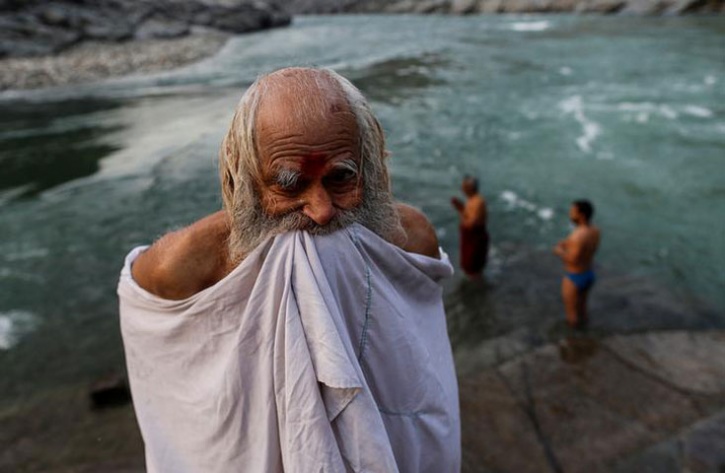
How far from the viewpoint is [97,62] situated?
2022 cm

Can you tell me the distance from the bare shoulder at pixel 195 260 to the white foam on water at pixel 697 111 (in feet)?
44.9

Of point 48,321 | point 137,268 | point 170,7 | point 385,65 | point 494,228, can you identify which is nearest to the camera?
point 137,268

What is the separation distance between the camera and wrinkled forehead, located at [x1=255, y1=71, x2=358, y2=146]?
1.28 metres

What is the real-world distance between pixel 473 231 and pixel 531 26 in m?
27.5

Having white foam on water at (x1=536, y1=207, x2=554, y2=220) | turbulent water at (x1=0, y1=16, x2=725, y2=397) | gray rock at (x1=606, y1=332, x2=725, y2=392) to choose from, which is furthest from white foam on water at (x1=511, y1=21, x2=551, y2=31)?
gray rock at (x1=606, y1=332, x2=725, y2=392)

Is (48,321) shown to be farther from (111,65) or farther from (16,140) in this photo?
(111,65)

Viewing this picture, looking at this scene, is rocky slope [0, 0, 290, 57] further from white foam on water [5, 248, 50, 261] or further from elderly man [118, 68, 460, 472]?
elderly man [118, 68, 460, 472]

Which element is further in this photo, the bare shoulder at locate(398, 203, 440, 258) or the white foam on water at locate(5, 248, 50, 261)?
the white foam on water at locate(5, 248, 50, 261)

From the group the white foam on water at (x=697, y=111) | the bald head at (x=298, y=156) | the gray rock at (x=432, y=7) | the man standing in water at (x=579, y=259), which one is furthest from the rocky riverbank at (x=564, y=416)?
the gray rock at (x=432, y=7)

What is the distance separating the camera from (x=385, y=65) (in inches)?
777

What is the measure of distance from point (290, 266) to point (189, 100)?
14.5 metres

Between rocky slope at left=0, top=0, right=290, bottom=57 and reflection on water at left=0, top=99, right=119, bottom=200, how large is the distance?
813 centimetres

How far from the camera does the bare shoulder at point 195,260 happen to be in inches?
58.4

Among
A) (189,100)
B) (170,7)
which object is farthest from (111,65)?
(170,7)
